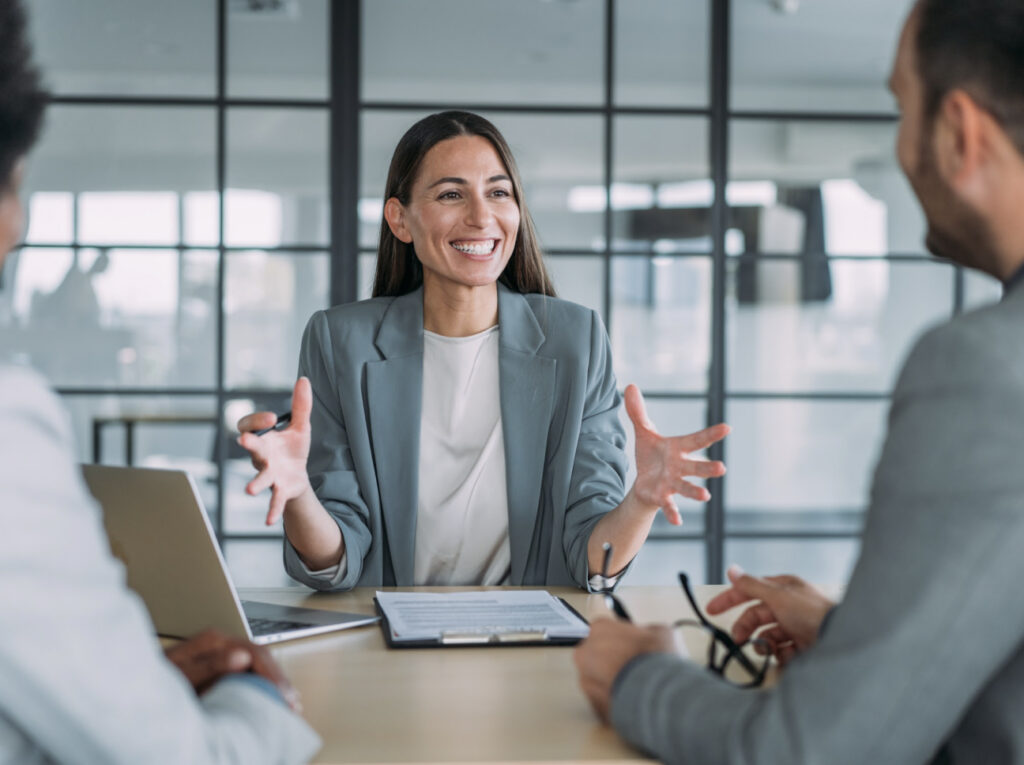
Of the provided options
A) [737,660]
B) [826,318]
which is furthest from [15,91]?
[826,318]

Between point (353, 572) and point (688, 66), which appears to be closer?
point (353, 572)

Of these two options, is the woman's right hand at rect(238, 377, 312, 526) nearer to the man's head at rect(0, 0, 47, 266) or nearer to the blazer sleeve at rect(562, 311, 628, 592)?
Result: the blazer sleeve at rect(562, 311, 628, 592)

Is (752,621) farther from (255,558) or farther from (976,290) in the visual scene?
(976,290)

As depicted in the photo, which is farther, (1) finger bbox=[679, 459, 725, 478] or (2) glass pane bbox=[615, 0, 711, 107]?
(2) glass pane bbox=[615, 0, 711, 107]

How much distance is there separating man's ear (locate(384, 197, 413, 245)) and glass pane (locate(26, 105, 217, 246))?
6.49 ft

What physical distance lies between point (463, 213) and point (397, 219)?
17cm

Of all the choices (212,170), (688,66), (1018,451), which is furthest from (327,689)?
(688,66)

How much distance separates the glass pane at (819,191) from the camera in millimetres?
4125

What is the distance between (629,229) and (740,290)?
0.50m

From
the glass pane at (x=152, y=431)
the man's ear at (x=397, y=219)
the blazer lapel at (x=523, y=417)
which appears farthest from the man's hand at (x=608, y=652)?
the glass pane at (x=152, y=431)

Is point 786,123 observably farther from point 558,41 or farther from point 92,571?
point 92,571

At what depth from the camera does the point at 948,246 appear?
0.94m

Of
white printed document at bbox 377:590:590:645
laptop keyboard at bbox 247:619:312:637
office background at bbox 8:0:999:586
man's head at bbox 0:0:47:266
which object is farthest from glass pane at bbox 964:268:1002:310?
man's head at bbox 0:0:47:266

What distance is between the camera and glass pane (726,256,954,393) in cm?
412
